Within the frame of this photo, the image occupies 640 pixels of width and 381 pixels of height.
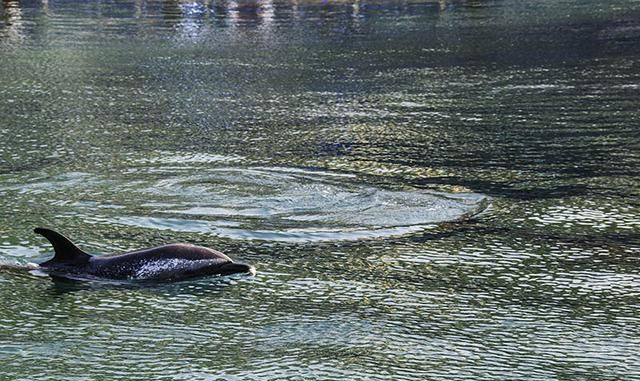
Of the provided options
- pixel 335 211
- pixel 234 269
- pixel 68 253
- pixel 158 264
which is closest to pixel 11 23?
pixel 335 211

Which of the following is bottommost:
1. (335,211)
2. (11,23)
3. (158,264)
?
(11,23)

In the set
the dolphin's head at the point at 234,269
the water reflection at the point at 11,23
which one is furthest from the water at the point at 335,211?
the water reflection at the point at 11,23

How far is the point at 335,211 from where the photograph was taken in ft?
26.4

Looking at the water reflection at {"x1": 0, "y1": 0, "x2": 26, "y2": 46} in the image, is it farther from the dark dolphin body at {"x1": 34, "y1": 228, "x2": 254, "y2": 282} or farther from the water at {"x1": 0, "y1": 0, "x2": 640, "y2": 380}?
the dark dolphin body at {"x1": 34, "y1": 228, "x2": 254, "y2": 282}

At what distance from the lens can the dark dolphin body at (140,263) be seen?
641 centimetres

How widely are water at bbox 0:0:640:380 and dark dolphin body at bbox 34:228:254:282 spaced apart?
0.10m

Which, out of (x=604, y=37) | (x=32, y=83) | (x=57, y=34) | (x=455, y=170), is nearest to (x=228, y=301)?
(x=455, y=170)

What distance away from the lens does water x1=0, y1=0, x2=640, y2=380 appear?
219 inches

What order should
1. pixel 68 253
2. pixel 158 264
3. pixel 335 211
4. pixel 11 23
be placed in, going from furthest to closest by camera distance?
pixel 11 23, pixel 335 211, pixel 68 253, pixel 158 264

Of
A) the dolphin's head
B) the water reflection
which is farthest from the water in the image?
the water reflection

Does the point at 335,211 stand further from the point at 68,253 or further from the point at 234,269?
the point at 68,253

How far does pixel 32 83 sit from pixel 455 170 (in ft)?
23.6

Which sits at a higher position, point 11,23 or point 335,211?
point 335,211

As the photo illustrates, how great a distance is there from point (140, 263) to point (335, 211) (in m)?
1.89
